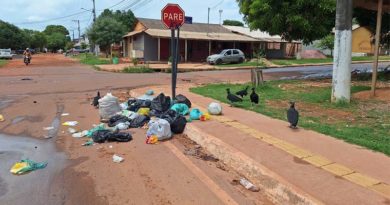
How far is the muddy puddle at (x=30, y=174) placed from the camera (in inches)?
182

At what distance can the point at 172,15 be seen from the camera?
10.1 meters

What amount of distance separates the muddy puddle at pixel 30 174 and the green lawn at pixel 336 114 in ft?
15.2

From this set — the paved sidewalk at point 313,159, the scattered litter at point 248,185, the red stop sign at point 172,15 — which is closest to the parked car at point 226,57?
the red stop sign at point 172,15

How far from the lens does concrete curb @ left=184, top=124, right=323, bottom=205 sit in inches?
170

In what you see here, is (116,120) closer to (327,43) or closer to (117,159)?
(117,159)

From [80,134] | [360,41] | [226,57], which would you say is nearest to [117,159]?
[80,134]

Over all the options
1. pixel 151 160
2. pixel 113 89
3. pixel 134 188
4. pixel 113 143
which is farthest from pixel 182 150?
pixel 113 89

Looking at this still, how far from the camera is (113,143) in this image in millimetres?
7168

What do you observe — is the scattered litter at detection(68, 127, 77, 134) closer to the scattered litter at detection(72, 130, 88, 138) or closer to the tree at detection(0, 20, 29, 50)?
the scattered litter at detection(72, 130, 88, 138)

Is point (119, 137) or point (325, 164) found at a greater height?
point (325, 164)

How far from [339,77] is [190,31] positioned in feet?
108

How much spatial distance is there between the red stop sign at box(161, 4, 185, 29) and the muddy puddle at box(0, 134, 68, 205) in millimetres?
4433

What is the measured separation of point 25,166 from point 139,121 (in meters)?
3.23

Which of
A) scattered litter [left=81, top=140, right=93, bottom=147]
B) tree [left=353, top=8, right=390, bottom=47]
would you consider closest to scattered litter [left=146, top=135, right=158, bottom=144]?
scattered litter [left=81, top=140, right=93, bottom=147]
